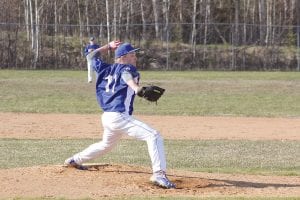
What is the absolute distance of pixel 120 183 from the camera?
367 inches

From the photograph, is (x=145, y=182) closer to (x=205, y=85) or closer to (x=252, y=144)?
(x=252, y=144)

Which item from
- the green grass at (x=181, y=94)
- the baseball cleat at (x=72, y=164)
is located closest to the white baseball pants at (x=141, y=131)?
the baseball cleat at (x=72, y=164)

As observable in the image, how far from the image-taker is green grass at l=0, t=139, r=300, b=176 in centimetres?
1191

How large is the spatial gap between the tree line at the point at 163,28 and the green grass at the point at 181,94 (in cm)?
435

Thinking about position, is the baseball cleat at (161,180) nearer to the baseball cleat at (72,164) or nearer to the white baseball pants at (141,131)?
the white baseball pants at (141,131)

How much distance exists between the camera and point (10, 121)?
18.2m

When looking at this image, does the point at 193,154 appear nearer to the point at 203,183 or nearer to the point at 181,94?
the point at 203,183

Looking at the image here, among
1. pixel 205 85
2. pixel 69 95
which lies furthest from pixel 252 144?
pixel 205 85

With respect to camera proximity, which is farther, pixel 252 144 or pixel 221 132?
pixel 221 132

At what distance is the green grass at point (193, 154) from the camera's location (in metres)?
11.9

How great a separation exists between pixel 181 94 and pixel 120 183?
16.9m

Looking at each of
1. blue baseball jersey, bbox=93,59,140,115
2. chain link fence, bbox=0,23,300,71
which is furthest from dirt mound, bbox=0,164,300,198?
chain link fence, bbox=0,23,300,71

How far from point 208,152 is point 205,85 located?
15.8 metres

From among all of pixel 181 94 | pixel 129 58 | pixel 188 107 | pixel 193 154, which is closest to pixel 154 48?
pixel 181 94
